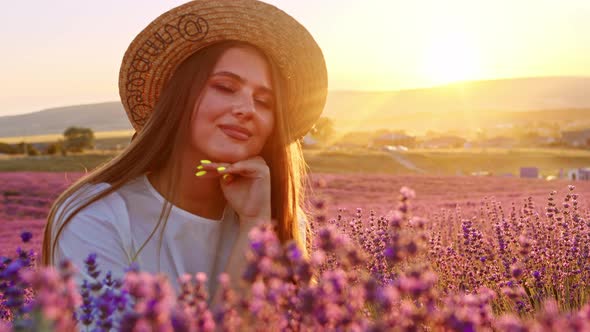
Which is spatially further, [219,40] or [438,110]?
[438,110]

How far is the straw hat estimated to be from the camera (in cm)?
307

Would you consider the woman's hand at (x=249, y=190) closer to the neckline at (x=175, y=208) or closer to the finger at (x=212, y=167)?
the finger at (x=212, y=167)

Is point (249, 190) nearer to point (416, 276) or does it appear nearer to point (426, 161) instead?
point (416, 276)

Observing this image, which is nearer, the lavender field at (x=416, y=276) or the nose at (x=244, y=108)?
the lavender field at (x=416, y=276)

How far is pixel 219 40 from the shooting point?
310 cm

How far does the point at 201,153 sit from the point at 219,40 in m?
0.58

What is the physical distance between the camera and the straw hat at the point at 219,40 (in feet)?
10.1

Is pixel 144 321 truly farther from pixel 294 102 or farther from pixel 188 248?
pixel 294 102

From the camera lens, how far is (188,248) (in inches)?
121

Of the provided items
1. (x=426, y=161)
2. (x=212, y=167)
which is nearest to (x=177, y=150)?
(x=212, y=167)

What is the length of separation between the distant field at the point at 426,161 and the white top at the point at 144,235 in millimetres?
32312

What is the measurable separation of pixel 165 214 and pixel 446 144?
8650 centimetres

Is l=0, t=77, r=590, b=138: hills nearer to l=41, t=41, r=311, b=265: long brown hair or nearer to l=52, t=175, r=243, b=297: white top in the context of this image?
l=41, t=41, r=311, b=265: long brown hair

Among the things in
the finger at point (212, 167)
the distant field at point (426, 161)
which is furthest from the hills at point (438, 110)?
the finger at point (212, 167)
